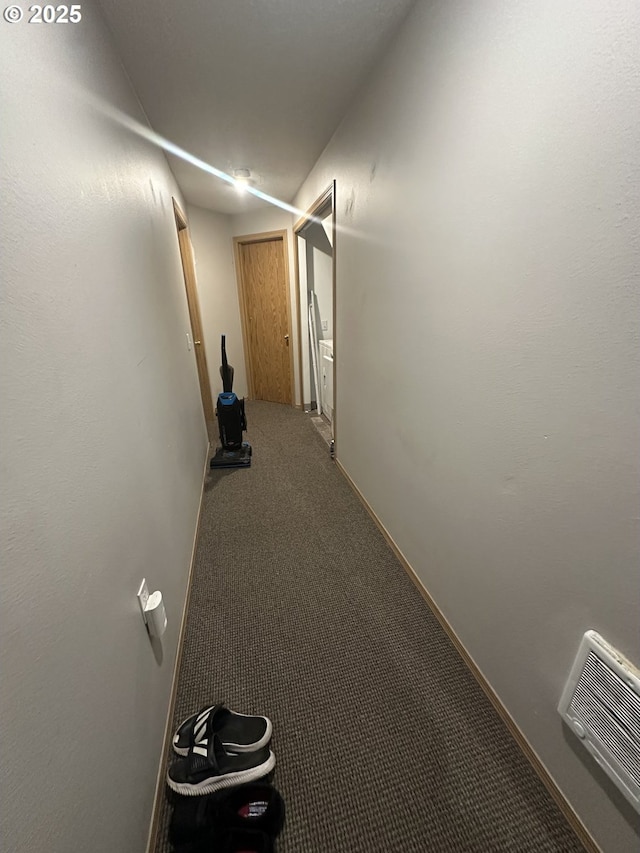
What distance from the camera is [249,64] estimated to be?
57.8 inches

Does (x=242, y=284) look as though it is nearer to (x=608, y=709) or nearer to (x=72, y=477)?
(x=72, y=477)

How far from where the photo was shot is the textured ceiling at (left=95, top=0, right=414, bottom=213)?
1.20 m

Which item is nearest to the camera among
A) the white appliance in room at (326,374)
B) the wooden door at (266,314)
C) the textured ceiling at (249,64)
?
the textured ceiling at (249,64)

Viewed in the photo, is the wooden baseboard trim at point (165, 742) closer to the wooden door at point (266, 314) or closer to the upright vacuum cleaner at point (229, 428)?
the upright vacuum cleaner at point (229, 428)

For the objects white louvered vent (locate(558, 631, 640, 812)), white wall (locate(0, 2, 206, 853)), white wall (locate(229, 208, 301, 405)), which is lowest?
white louvered vent (locate(558, 631, 640, 812))

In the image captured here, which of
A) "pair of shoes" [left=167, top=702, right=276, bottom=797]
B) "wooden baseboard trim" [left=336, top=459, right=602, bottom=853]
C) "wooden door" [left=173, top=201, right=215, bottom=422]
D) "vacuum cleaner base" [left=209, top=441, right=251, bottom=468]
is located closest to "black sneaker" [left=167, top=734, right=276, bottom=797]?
"pair of shoes" [left=167, top=702, right=276, bottom=797]

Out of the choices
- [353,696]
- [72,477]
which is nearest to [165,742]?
[353,696]

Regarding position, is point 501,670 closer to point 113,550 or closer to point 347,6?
point 113,550

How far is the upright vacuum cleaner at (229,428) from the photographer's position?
9.13ft

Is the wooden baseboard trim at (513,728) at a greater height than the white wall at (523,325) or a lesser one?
lesser

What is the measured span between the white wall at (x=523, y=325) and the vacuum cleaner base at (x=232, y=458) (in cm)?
167

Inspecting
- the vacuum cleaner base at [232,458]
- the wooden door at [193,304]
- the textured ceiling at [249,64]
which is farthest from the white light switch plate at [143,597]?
the wooden door at [193,304]

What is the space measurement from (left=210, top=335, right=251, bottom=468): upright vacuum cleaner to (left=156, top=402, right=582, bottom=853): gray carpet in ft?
2.72

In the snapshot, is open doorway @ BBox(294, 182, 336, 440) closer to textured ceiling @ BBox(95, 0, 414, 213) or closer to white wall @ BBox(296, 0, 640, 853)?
textured ceiling @ BBox(95, 0, 414, 213)
